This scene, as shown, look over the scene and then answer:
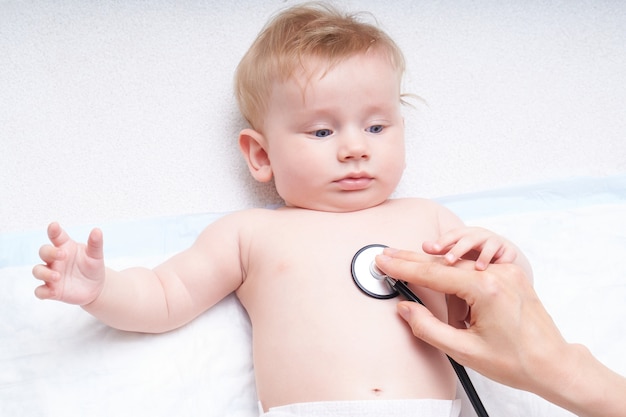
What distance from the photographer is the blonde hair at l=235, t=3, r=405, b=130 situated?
1093 mm

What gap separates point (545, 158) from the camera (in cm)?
135

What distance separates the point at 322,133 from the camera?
1.10m

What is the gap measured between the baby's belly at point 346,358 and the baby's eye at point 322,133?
29 cm

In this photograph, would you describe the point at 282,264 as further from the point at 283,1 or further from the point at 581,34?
the point at 581,34

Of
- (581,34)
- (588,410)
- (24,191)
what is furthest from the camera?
(581,34)

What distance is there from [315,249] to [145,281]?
0.28m

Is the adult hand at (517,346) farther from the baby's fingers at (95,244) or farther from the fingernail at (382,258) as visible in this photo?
the baby's fingers at (95,244)

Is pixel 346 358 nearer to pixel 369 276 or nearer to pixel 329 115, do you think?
pixel 369 276

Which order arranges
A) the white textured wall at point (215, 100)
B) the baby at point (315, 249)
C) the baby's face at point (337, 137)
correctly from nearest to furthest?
1. the baby at point (315, 249)
2. the baby's face at point (337, 137)
3. the white textured wall at point (215, 100)

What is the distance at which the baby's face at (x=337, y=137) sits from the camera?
1.07 metres

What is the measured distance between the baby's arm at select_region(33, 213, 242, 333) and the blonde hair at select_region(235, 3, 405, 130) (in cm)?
25

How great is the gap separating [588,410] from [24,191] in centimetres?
104

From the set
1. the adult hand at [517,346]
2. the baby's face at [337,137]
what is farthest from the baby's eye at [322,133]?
the adult hand at [517,346]

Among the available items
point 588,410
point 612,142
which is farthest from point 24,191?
point 612,142
